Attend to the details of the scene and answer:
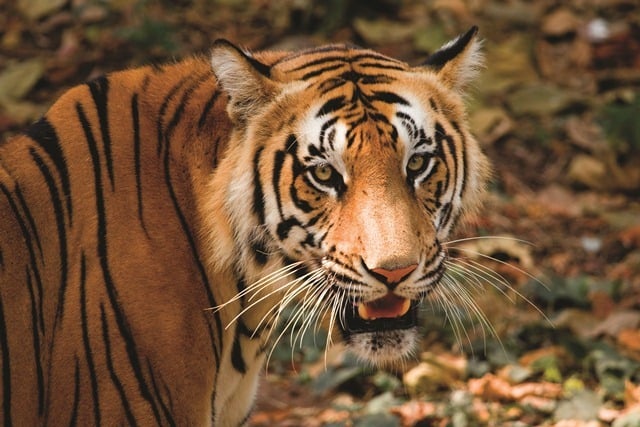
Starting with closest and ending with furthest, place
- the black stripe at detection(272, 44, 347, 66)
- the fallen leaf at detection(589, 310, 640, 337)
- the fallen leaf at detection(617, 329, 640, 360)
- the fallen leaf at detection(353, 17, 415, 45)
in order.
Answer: the black stripe at detection(272, 44, 347, 66), the fallen leaf at detection(617, 329, 640, 360), the fallen leaf at detection(589, 310, 640, 337), the fallen leaf at detection(353, 17, 415, 45)

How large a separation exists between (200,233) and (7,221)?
552mm

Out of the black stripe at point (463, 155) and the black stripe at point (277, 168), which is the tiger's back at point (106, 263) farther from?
the black stripe at point (463, 155)

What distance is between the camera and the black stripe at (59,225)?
8.98 feet

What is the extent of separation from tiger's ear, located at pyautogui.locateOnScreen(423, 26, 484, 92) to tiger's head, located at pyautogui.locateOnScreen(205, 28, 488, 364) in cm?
4

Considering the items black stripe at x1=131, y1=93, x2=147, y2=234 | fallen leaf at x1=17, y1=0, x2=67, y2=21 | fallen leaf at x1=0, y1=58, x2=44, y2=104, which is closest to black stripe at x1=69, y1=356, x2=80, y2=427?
black stripe at x1=131, y1=93, x2=147, y2=234

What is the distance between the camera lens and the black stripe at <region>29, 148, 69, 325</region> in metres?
2.74

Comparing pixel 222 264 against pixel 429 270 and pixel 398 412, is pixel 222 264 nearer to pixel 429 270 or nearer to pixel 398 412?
pixel 429 270

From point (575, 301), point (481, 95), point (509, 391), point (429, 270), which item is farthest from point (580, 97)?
point (429, 270)

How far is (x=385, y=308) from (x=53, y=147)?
3.61ft

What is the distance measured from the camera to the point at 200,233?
9.68ft

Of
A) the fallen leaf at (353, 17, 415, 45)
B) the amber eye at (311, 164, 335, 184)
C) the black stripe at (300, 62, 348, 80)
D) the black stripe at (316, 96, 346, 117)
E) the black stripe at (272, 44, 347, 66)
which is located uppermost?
the fallen leaf at (353, 17, 415, 45)

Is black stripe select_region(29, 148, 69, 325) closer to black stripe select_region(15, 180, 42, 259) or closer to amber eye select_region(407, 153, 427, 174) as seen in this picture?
black stripe select_region(15, 180, 42, 259)

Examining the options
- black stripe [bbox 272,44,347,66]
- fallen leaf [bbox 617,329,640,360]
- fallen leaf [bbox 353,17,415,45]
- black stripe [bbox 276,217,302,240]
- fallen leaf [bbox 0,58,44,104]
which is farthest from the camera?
fallen leaf [bbox 353,17,415,45]

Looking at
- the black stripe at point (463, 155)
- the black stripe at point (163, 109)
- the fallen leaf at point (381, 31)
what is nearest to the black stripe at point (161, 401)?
the black stripe at point (163, 109)
